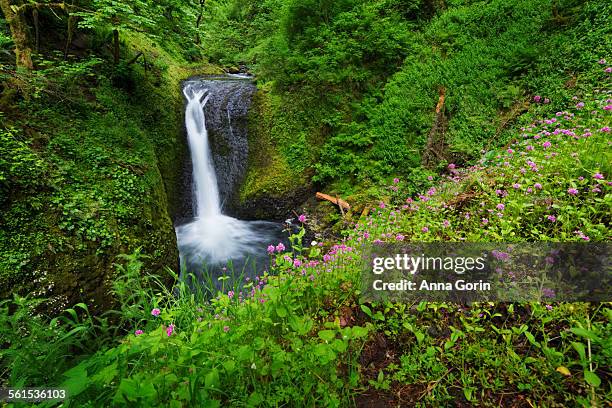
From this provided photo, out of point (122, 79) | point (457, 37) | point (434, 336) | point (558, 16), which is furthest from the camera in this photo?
point (457, 37)

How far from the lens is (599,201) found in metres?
2.36

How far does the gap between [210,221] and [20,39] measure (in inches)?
194

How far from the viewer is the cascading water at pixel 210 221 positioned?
20.7 feet

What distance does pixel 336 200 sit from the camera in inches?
281

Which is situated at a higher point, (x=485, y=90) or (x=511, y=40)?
(x=511, y=40)

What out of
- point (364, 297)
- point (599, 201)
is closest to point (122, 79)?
point (364, 297)

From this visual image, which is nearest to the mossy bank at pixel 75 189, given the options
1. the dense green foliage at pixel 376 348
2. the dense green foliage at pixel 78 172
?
the dense green foliage at pixel 78 172

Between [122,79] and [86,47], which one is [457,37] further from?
[86,47]

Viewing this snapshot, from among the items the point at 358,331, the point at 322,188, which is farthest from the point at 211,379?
the point at 322,188

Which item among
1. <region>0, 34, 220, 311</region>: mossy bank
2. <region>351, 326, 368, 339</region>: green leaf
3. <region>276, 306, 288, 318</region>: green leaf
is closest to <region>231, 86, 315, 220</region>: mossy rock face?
<region>0, 34, 220, 311</region>: mossy bank

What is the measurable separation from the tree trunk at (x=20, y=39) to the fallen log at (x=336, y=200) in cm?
624

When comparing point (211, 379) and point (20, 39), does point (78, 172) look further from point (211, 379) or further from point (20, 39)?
point (211, 379)

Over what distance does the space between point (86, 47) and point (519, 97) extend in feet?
32.0

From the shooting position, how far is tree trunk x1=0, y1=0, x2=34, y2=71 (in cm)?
496
